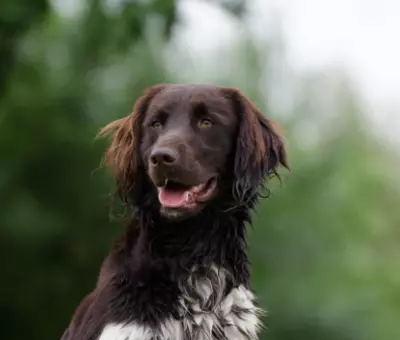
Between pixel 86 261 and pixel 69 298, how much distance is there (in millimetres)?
712

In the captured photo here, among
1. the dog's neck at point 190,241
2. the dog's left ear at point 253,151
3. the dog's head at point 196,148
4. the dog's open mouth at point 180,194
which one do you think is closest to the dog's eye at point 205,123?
the dog's head at point 196,148

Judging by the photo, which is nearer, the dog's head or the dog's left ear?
the dog's head

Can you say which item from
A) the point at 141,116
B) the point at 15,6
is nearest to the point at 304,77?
the point at 15,6

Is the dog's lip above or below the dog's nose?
below

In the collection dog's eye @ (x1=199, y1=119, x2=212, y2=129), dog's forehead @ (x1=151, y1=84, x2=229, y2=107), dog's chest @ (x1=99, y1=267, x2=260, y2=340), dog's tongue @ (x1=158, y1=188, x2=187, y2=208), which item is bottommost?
dog's chest @ (x1=99, y1=267, x2=260, y2=340)

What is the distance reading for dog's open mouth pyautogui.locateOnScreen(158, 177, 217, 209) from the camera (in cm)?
554

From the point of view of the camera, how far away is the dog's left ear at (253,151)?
18.7ft

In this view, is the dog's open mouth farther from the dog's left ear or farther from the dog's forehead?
the dog's forehead

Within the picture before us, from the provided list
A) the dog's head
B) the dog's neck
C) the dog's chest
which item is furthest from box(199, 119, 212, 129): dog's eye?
the dog's chest

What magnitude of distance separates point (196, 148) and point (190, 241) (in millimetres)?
537

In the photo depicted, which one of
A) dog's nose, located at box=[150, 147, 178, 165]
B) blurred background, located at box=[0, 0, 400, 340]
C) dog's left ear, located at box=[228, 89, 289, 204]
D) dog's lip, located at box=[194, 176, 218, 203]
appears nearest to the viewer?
dog's nose, located at box=[150, 147, 178, 165]

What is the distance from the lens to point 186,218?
563 cm

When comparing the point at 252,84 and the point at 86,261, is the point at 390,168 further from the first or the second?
the point at 86,261

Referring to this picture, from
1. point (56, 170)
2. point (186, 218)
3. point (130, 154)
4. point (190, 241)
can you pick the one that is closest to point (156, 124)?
point (130, 154)
